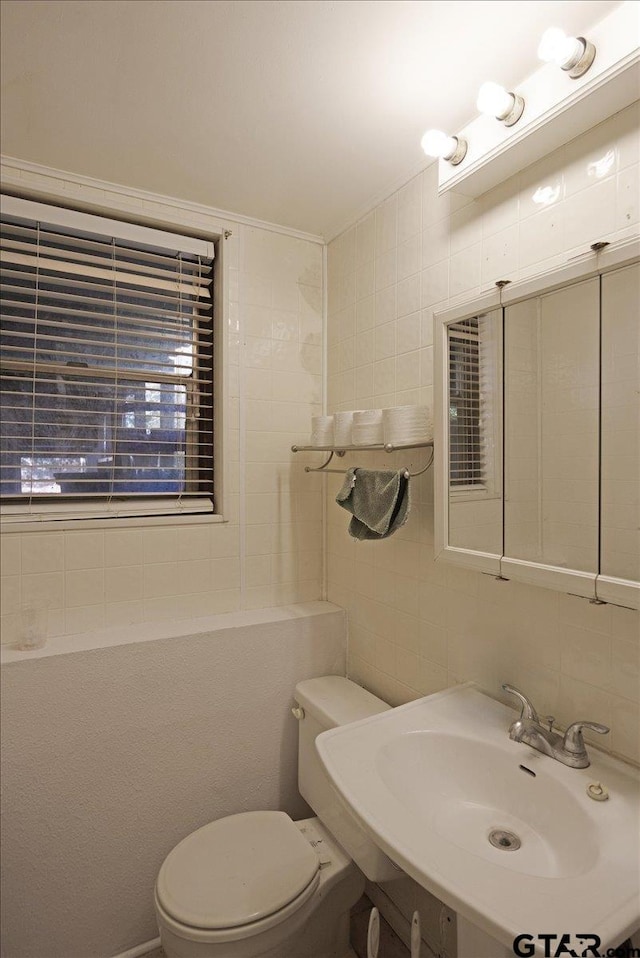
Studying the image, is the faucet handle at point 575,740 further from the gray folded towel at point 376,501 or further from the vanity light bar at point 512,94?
the vanity light bar at point 512,94

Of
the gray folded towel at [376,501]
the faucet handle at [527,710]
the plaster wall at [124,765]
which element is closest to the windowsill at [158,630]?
the plaster wall at [124,765]

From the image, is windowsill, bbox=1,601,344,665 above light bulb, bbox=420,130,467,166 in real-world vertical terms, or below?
below

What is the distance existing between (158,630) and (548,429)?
126 cm

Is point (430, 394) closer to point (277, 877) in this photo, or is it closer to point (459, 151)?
point (459, 151)

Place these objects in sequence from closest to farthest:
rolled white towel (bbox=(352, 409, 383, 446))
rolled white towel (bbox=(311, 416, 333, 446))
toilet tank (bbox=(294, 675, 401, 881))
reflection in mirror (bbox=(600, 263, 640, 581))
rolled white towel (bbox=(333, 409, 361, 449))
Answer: reflection in mirror (bbox=(600, 263, 640, 581))
toilet tank (bbox=(294, 675, 401, 881))
rolled white towel (bbox=(352, 409, 383, 446))
rolled white towel (bbox=(333, 409, 361, 449))
rolled white towel (bbox=(311, 416, 333, 446))

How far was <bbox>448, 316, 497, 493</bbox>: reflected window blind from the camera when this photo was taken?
1217 millimetres

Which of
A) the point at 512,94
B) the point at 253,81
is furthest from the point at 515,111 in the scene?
the point at 253,81

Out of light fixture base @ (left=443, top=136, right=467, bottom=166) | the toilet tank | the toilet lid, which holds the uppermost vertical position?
light fixture base @ (left=443, top=136, right=467, bottom=166)

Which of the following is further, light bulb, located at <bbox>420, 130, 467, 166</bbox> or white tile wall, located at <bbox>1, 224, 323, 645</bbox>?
white tile wall, located at <bbox>1, 224, 323, 645</bbox>

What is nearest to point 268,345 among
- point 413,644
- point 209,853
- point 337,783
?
point 413,644

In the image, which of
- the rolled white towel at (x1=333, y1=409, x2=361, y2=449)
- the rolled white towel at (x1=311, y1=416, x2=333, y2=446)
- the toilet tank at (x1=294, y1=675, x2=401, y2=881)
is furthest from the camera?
the rolled white towel at (x1=311, y1=416, x2=333, y2=446)

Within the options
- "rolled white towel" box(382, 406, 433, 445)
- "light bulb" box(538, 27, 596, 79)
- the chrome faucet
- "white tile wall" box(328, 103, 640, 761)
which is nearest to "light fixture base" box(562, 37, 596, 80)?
"light bulb" box(538, 27, 596, 79)

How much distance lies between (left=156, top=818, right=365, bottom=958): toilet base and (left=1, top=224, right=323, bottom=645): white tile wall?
77 cm

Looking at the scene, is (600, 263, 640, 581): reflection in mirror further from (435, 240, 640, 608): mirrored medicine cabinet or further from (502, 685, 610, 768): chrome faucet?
(502, 685, 610, 768): chrome faucet
